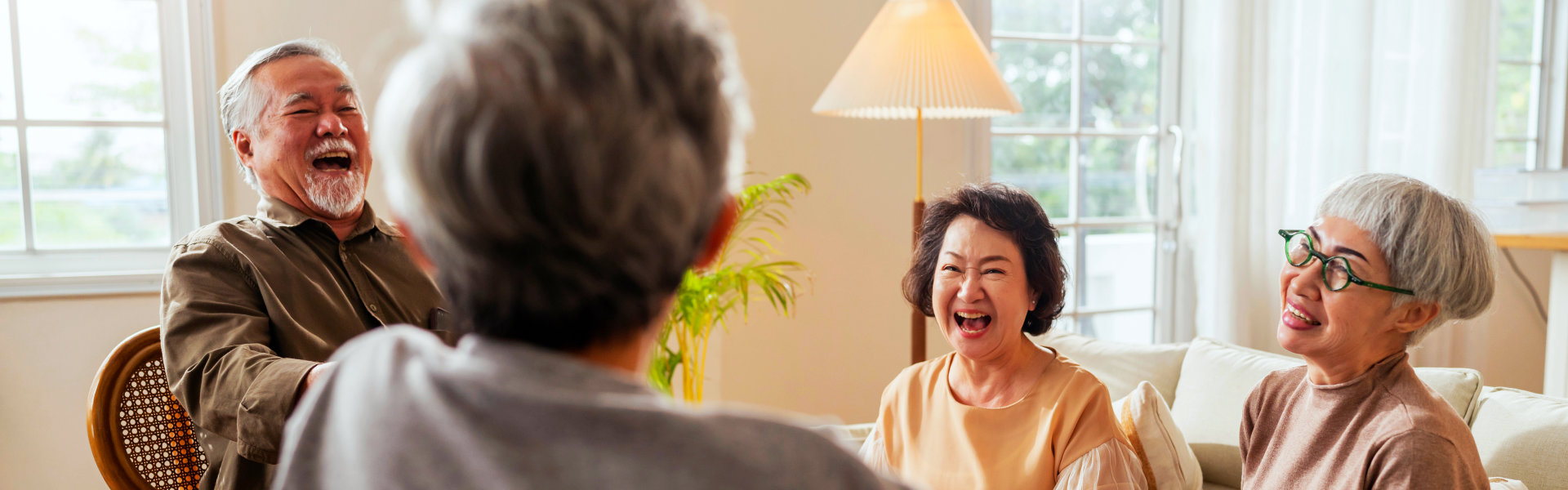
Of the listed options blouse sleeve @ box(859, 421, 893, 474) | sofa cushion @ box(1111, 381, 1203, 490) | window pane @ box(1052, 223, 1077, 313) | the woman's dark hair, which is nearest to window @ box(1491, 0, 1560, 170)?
window pane @ box(1052, 223, 1077, 313)

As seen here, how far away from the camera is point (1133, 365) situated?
2545 millimetres

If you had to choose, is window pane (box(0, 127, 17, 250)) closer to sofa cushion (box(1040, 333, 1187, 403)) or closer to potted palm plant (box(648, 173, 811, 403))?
potted palm plant (box(648, 173, 811, 403))

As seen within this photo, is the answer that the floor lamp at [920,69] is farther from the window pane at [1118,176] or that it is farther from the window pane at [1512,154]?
the window pane at [1512,154]

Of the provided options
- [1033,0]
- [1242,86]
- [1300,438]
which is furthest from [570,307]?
[1242,86]

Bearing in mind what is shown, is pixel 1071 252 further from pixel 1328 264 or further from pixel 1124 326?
pixel 1328 264

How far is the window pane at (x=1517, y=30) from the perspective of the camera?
4.15 meters

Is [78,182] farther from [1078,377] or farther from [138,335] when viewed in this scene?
[1078,377]

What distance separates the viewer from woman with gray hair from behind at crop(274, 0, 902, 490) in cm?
50

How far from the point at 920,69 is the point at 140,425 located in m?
1.84

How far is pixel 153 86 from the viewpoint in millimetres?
2908

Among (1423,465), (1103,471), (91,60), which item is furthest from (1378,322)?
(91,60)

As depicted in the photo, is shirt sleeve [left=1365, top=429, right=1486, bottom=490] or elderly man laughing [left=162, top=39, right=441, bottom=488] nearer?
shirt sleeve [left=1365, top=429, right=1486, bottom=490]

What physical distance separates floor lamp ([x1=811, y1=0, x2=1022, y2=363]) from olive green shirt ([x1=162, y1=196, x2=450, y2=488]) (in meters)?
1.23

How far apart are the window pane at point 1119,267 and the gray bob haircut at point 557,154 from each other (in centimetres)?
348
